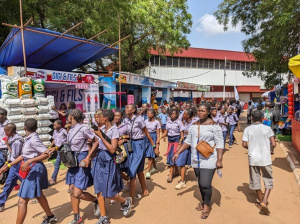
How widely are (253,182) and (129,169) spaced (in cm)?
208

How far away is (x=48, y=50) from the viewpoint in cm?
896

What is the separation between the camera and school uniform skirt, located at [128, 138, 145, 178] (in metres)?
4.20

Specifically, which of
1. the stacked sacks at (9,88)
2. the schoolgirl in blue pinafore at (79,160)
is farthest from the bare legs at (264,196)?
the stacked sacks at (9,88)

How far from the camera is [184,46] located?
1923cm

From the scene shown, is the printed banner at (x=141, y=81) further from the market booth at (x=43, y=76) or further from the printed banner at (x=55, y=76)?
the market booth at (x=43, y=76)

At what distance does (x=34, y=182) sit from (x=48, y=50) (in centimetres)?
687

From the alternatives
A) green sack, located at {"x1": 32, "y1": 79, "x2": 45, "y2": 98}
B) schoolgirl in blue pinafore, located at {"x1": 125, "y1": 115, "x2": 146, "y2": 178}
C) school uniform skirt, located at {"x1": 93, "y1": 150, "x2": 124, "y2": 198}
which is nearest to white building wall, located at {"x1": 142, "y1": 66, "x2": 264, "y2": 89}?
green sack, located at {"x1": 32, "y1": 79, "x2": 45, "y2": 98}

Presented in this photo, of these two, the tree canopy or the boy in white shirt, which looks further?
the tree canopy

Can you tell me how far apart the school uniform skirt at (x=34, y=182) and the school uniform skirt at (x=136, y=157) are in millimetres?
1404

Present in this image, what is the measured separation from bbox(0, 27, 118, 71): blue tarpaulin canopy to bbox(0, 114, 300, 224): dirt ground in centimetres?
448

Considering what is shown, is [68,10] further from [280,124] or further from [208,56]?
[208,56]

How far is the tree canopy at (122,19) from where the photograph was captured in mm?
10211

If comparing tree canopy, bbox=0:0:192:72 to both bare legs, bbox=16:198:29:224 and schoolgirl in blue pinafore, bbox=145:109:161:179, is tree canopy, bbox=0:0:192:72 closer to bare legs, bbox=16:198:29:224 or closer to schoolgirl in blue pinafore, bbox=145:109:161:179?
schoolgirl in blue pinafore, bbox=145:109:161:179

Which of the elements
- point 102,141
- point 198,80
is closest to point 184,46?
point 198,80
